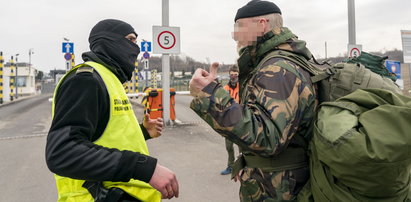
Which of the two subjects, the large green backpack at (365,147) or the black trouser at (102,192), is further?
the black trouser at (102,192)

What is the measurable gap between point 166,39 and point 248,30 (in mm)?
7112

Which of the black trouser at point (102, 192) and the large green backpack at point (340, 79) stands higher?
the large green backpack at point (340, 79)

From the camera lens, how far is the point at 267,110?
159 cm

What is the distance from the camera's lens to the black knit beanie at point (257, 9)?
1913mm

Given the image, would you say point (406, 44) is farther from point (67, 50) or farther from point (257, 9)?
point (67, 50)

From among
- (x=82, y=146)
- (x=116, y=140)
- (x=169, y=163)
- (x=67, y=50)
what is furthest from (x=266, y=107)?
(x=67, y=50)

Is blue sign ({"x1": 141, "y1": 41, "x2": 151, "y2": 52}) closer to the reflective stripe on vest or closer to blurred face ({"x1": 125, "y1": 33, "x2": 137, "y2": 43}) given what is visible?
blurred face ({"x1": 125, "y1": 33, "x2": 137, "y2": 43})

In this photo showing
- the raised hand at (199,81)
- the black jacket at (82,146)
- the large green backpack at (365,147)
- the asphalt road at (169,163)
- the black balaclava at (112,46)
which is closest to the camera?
the large green backpack at (365,147)

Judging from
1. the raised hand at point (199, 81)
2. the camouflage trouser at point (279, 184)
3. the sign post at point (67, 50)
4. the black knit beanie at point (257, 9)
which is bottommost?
the camouflage trouser at point (279, 184)

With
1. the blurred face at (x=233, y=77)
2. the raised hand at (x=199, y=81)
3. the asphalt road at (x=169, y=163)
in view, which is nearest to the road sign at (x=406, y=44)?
the blurred face at (x=233, y=77)

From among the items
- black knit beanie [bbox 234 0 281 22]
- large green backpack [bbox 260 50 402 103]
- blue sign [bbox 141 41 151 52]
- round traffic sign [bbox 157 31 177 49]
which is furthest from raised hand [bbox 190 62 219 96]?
blue sign [bbox 141 41 151 52]

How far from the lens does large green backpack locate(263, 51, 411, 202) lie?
49.8 inches

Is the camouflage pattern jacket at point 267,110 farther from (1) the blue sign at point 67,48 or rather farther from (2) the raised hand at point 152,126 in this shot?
(1) the blue sign at point 67,48

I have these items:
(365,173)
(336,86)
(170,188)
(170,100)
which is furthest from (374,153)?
(170,100)
